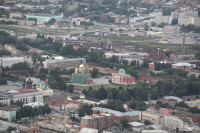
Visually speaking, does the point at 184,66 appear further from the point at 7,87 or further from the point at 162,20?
the point at 162,20

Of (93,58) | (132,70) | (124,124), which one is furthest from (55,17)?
(124,124)

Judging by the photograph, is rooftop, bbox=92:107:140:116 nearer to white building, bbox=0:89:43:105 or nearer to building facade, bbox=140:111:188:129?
building facade, bbox=140:111:188:129

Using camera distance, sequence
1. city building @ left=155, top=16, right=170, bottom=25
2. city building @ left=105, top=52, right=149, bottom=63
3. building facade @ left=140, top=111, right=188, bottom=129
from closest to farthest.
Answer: building facade @ left=140, top=111, right=188, bottom=129, city building @ left=105, top=52, right=149, bottom=63, city building @ left=155, top=16, right=170, bottom=25

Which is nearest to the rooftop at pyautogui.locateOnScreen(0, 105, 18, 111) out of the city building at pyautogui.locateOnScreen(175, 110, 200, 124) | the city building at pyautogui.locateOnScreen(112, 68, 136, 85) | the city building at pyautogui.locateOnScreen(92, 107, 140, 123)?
the city building at pyautogui.locateOnScreen(92, 107, 140, 123)

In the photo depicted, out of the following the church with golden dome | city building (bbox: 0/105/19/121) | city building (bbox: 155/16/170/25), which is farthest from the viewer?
city building (bbox: 155/16/170/25)

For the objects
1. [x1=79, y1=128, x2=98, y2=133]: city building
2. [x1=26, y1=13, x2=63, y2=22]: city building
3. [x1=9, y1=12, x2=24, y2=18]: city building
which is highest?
[x1=9, y1=12, x2=24, y2=18]: city building

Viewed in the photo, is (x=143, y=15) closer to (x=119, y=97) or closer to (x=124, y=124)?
(x=119, y=97)

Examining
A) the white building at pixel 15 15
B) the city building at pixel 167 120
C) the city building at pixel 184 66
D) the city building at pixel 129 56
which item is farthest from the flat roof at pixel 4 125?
A: the white building at pixel 15 15
